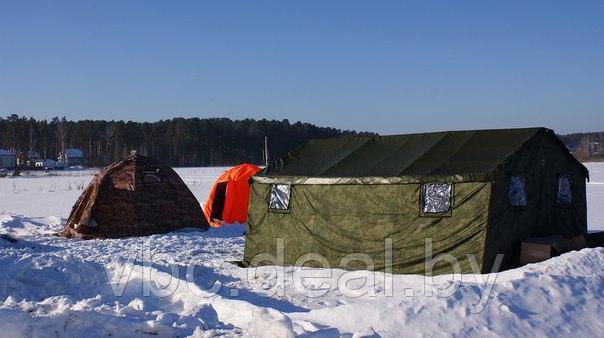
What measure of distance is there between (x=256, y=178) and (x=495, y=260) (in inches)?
179

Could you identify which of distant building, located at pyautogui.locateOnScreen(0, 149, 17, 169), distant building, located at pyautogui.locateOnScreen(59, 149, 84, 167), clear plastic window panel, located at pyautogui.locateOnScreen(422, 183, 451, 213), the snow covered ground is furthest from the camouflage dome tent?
distant building, located at pyautogui.locateOnScreen(59, 149, 84, 167)

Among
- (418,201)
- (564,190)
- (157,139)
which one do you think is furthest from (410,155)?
(157,139)

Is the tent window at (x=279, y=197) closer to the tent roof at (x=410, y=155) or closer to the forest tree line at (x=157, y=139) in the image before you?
the tent roof at (x=410, y=155)

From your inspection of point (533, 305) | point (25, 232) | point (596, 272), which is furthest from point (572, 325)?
point (25, 232)

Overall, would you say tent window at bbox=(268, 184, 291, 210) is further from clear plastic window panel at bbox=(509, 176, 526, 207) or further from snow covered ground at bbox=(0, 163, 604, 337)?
clear plastic window panel at bbox=(509, 176, 526, 207)

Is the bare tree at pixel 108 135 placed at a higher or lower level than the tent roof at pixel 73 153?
higher

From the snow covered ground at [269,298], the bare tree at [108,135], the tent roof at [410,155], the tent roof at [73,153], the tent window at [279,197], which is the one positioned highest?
the bare tree at [108,135]

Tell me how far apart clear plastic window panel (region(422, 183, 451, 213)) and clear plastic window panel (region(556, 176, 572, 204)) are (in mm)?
2645

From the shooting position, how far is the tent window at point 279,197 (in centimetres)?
1097

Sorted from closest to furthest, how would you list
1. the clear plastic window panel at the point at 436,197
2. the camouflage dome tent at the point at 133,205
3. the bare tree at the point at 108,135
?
the clear plastic window panel at the point at 436,197, the camouflage dome tent at the point at 133,205, the bare tree at the point at 108,135

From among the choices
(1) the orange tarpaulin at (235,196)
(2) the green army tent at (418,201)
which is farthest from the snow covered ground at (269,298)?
(1) the orange tarpaulin at (235,196)

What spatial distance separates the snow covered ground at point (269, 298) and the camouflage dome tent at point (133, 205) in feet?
8.08

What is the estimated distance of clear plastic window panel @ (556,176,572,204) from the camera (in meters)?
10.7

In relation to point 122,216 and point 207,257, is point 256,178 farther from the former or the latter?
point 122,216
